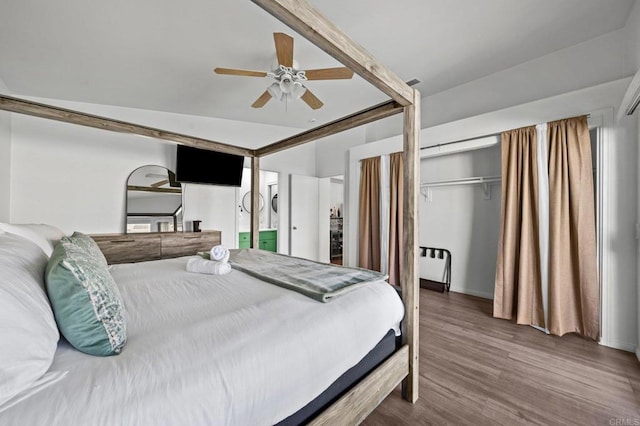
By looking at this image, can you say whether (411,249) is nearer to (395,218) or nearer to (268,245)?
(395,218)

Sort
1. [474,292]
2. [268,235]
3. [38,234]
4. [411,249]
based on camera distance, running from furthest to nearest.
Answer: [268,235] < [474,292] < [411,249] < [38,234]

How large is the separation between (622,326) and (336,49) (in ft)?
10.5

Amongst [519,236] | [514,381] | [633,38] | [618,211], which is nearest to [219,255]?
[514,381]

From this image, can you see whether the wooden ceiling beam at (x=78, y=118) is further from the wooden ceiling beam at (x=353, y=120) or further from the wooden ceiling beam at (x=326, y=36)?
the wooden ceiling beam at (x=326, y=36)

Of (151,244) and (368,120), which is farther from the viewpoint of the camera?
(151,244)

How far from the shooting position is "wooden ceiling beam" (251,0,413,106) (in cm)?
90

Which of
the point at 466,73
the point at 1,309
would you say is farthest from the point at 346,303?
the point at 466,73

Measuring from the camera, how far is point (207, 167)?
3.96m

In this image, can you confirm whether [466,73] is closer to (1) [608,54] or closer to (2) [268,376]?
(1) [608,54]

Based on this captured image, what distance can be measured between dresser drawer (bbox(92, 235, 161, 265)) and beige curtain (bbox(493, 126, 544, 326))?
4.17 m

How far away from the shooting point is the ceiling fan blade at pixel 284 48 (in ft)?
6.44

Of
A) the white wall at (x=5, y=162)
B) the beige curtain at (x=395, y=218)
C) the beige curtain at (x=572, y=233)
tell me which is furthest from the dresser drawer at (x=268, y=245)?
the beige curtain at (x=572, y=233)

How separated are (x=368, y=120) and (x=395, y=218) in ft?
7.38

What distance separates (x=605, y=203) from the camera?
2.24 m
